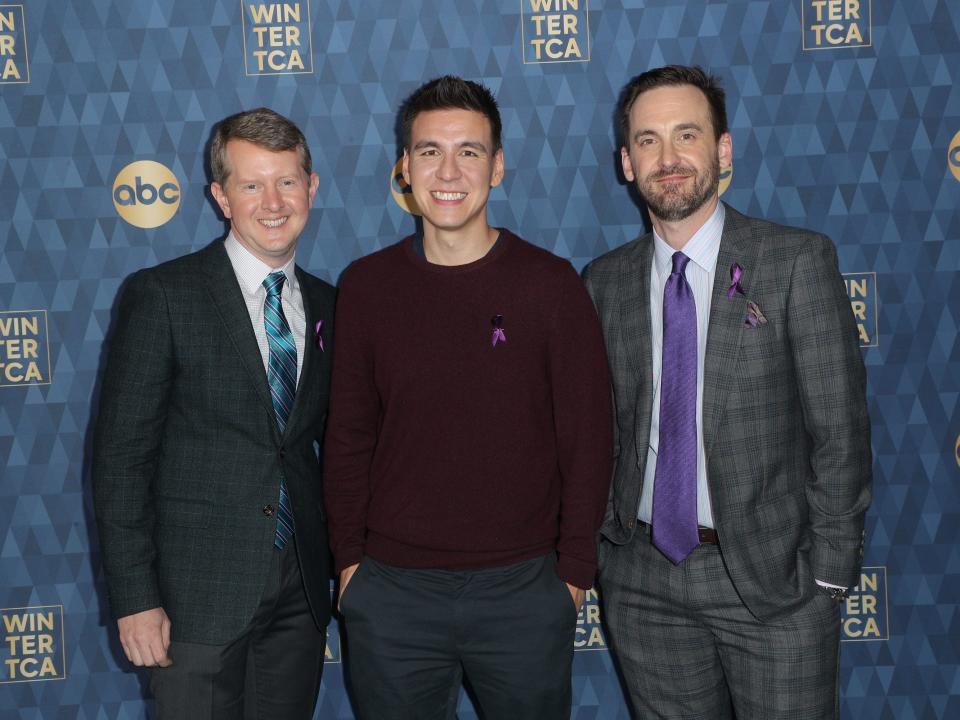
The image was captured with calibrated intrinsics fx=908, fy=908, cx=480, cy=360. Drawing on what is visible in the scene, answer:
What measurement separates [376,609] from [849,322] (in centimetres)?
121

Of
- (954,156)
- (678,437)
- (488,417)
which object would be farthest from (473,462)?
(954,156)

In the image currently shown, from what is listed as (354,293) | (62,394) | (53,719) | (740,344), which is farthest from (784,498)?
(53,719)

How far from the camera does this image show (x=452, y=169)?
1980 mm

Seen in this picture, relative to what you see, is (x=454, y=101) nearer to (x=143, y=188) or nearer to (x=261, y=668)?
(x=143, y=188)

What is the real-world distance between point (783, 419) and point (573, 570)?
1.90 feet

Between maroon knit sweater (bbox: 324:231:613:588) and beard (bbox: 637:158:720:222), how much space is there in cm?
26

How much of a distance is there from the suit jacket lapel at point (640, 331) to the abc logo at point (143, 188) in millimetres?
1372

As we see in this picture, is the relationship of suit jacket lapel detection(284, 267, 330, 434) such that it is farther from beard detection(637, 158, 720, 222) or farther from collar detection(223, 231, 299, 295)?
beard detection(637, 158, 720, 222)

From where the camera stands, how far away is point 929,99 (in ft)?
8.77

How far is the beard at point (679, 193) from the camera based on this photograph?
2057 mm

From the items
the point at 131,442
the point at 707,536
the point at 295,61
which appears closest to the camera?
the point at 131,442

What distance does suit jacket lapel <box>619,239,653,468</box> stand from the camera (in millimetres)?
2115

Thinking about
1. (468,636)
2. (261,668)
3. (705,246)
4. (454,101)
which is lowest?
(261,668)

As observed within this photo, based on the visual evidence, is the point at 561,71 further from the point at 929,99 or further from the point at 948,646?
the point at 948,646
